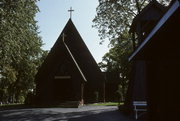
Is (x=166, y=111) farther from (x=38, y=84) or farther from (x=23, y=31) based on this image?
(x=38, y=84)

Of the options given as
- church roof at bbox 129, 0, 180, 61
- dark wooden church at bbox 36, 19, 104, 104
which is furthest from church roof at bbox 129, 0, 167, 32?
dark wooden church at bbox 36, 19, 104, 104

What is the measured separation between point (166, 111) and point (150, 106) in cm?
76

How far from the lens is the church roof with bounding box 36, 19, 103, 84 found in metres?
30.0

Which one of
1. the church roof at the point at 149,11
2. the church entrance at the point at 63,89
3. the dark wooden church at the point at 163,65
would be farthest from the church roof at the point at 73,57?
the dark wooden church at the point at 163,65

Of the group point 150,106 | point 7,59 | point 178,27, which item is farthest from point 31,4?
point 178,27

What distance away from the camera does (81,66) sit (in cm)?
3269

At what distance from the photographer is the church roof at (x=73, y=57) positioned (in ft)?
98.5

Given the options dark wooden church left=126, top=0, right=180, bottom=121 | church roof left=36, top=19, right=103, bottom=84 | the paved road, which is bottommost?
the paved road

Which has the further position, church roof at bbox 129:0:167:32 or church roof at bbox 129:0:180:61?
church roof at bbox 129:0:167:32

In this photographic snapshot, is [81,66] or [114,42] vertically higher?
[114,42]

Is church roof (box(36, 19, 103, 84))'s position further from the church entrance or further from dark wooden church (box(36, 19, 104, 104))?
the church entrance

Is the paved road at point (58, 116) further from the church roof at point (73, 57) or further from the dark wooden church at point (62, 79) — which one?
the church roof at point (73, 57)

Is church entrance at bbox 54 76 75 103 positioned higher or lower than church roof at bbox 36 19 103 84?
lower

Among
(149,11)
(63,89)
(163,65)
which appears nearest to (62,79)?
(63,89)
